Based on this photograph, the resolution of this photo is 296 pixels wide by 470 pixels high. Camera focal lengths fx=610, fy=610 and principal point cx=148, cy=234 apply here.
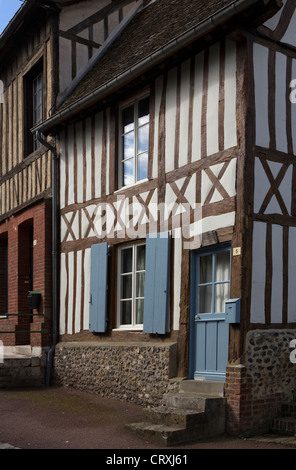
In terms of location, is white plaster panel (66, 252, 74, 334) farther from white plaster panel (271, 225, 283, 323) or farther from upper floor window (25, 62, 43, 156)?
white plaster panel (271, 225, 283, 323)

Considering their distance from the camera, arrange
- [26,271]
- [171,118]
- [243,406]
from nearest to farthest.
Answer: [243,406] < [171,118] < [26,271]

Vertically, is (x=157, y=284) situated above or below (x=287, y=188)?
below

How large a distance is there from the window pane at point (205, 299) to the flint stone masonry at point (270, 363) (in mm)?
872

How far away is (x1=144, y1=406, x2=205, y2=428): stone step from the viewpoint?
6504mm

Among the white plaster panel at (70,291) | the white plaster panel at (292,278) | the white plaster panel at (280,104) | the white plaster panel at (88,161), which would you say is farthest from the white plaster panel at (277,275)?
the white plaster panel at (70,291)

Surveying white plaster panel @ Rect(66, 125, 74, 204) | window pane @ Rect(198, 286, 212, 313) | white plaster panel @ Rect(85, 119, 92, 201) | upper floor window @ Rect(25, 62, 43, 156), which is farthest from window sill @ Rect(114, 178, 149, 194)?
upper floor window @ Rect(25, 62, 43, 156)

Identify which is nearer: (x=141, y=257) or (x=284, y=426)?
(x=284, y=426)

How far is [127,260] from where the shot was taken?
9.30 metres

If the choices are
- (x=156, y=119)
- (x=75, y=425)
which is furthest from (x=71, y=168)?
(x=75, y=425)

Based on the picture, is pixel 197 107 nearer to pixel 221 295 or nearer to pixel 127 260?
pixel 221 295

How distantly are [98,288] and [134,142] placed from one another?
2.31 meters

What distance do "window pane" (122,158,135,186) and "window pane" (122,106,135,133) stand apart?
0.52m

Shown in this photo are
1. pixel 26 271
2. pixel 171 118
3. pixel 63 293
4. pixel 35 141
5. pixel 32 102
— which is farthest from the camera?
pixel 32 102
